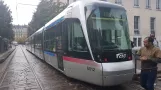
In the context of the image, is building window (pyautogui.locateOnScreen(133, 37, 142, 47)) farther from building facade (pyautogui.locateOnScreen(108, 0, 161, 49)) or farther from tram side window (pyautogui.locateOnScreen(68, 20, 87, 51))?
tram side window (pyautogui.locateOnScreen(68, 20, 87, 51))

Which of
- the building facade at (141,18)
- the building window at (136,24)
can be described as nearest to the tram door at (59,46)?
the building facade at (141,18)

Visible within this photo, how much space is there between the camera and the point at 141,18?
1224 inches

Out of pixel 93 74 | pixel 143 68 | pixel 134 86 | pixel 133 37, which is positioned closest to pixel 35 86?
pixel 93 74

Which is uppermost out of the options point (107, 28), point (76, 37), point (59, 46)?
point (107, 28)

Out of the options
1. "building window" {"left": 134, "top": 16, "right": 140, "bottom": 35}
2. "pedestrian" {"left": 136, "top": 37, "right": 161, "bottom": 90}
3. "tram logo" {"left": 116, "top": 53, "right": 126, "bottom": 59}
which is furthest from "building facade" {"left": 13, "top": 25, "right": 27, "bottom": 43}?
"pedestrian" {"left": 136, "top": 37, "right": 161, "bottom": 90}

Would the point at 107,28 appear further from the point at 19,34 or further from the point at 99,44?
the point at 19,34

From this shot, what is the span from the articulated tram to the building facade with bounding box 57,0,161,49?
2213 cm

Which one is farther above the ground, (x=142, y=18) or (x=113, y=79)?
(x=142, y=18)

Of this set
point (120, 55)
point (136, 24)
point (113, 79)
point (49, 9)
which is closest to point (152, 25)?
point (136, 24)

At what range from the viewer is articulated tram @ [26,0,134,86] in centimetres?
702

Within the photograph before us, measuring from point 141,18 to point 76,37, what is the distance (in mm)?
24845

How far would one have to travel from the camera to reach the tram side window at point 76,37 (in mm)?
7681

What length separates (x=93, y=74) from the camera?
7.17m

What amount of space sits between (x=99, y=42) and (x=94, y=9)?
1176mm
